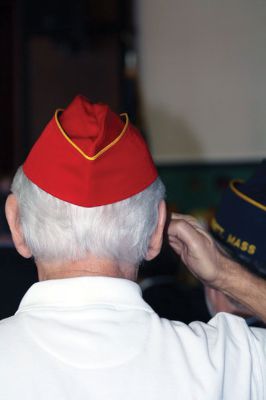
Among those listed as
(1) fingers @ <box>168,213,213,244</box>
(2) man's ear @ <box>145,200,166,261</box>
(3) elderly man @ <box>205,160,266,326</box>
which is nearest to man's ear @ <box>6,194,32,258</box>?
(2) man's ear @ <box>145,200,166,261</box>

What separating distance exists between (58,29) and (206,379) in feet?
9.51

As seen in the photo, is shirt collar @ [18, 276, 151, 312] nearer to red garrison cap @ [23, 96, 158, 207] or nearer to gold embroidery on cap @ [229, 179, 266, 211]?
red garrison cap @ [23, 96, 158, 207]

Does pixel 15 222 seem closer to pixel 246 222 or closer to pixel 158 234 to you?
pixel 158 234

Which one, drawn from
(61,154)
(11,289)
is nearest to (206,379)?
(61,154)

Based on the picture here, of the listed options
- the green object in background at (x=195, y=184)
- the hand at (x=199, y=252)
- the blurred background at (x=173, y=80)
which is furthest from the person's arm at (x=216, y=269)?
the green object in background at (x=195, y=184)

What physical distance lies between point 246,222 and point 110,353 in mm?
563

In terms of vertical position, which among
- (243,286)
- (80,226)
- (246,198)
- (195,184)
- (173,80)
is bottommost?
(195,184)

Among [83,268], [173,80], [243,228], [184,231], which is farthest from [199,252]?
[173,80]

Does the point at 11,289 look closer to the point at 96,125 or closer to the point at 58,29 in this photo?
the point at 96,125

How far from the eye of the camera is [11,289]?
4.19 feet

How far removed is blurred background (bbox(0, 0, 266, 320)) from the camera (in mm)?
3658

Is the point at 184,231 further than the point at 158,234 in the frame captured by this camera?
Yes

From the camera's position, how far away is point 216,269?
1.18 m

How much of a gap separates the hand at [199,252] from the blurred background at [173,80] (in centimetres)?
242
